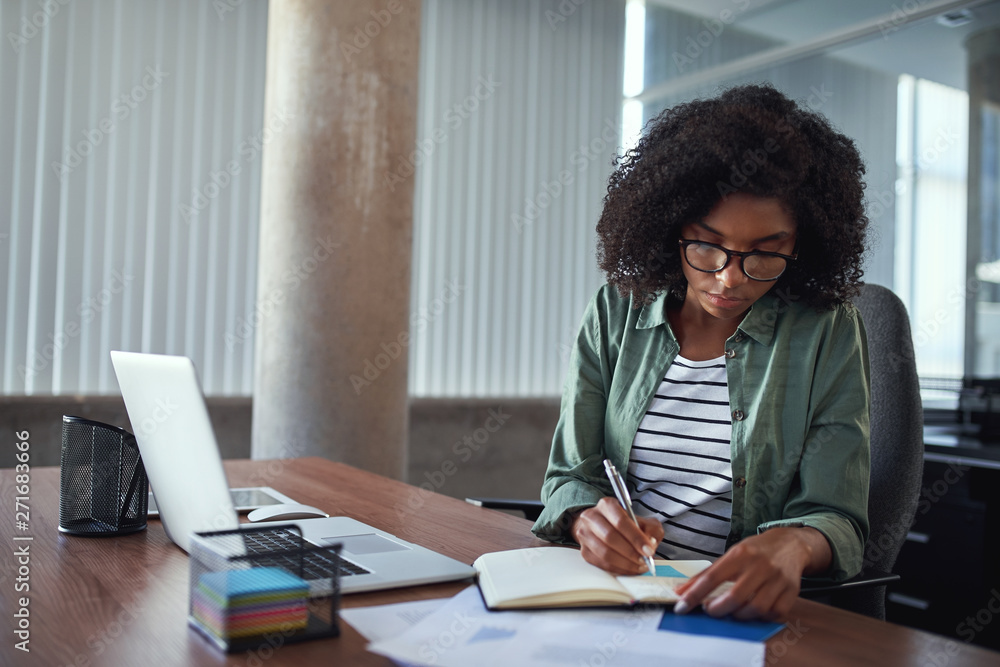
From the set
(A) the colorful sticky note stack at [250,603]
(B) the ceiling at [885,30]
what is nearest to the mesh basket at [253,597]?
(A) the colorful sticky note stack at [250,603]

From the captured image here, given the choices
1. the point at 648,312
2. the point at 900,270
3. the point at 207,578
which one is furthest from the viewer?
the point at 900,270

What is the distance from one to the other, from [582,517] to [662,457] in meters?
0.34

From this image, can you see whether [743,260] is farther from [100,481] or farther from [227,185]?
[227,185]

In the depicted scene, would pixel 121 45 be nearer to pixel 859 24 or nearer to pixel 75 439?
pixel 75 439

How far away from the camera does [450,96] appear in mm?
4250

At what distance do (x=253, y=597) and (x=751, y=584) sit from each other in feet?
1.82

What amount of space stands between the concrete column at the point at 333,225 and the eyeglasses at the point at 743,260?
1.82m

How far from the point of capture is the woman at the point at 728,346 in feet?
4.52

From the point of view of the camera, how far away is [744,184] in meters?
1.43

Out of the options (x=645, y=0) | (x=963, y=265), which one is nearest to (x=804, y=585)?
(x=963, y=265)

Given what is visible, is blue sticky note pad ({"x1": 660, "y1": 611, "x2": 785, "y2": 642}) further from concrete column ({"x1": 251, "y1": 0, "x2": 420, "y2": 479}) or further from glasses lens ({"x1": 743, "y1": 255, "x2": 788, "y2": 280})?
concrete column ({"x1": 251, "y1": 0, "x2": 420, "y2": 479})

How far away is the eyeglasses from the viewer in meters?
1.38

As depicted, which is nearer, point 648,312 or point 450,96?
point 648,312

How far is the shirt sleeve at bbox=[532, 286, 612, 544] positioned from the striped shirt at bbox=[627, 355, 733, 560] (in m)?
0.09
